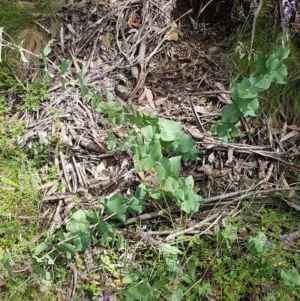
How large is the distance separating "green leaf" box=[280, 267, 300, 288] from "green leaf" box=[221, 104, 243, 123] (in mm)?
588

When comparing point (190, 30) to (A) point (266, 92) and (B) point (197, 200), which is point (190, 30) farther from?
(B) point (197, 200)

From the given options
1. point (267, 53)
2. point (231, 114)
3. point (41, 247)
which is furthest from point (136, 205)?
point (267, 53)

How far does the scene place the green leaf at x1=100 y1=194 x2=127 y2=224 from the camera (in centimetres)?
218

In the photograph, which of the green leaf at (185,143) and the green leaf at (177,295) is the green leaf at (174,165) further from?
the green leaf at (177,295)

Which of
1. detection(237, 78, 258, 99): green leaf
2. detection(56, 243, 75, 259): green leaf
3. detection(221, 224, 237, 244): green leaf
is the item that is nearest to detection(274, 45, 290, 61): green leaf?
detection(237, 78, 258, 99): green leaf

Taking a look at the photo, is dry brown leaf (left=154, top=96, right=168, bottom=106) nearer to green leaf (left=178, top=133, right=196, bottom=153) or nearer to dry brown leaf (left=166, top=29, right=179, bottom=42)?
dry brown leaf (left=166, top=29, right=179, bottom=42)

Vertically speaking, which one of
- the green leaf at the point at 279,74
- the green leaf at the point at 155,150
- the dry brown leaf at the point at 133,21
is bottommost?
the green leaf at the point at 155,150

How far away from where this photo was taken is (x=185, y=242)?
2279 mm

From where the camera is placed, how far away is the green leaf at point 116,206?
7.15ft

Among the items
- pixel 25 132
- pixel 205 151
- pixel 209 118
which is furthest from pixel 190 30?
pixel 25 132

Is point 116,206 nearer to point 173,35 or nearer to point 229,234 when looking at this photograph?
point 229,234

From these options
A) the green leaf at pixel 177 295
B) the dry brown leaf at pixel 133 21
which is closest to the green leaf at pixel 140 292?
the green leaf at pixel 177 295

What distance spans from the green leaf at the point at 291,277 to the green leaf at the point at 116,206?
65cm

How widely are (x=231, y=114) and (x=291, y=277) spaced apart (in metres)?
0.64
